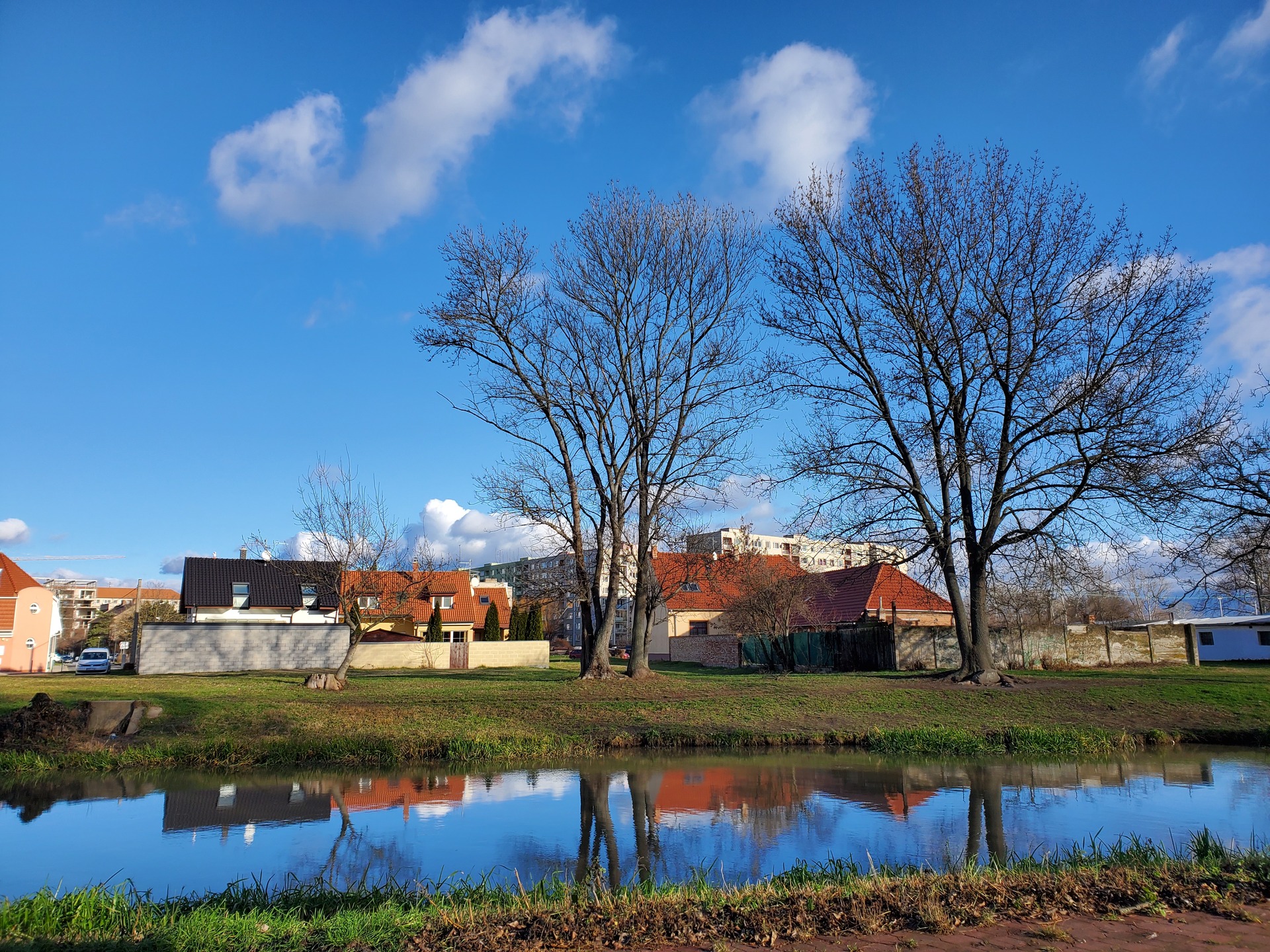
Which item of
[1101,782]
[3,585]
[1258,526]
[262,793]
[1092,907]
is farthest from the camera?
[3,585]

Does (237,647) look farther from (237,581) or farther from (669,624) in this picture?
(669,624)

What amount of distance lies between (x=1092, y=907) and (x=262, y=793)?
1003cm

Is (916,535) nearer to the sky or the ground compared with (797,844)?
nearer to the sky

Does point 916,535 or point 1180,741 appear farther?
point 916,535

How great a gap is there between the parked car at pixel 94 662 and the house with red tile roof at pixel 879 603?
34512 mm

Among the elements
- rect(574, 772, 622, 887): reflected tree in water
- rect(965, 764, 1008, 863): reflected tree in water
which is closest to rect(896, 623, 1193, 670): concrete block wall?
rect(965, 764, 1008, 863): reflected tree in water

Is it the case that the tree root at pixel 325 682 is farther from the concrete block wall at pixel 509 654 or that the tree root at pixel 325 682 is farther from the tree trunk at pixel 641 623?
the concrete block wall at pixel 509 654

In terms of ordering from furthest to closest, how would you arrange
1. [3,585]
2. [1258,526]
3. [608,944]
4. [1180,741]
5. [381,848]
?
[3,585], [1258,526], [1180,741], [381,848], [608,944]

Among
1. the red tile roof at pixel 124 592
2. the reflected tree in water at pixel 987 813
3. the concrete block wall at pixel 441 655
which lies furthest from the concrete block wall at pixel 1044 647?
the red tile roof at pixel 124 592

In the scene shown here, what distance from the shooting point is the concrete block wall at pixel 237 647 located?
32.6 meters

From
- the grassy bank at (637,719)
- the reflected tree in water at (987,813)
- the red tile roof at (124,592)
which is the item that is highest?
the red tile roof at (124,592)

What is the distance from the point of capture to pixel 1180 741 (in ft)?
53.9

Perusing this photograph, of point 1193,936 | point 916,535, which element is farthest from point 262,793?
point 916,535

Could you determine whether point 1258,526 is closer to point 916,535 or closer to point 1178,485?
point 1178,485
